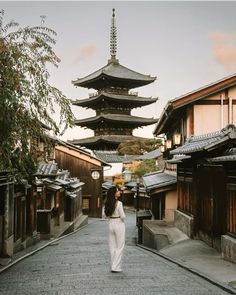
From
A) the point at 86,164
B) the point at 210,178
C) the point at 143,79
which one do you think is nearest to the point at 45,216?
the point at 210,178

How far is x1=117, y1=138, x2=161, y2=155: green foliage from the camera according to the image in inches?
2339

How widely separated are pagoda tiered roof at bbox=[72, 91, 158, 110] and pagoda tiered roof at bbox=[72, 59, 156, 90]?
70.1 inches

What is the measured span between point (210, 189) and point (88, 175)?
98.5 feet

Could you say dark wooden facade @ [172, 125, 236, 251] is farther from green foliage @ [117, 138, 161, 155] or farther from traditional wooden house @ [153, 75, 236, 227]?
green foliage @ [117, 138, 161, 155]

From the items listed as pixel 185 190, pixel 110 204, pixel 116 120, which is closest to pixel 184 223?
pixel 185 190

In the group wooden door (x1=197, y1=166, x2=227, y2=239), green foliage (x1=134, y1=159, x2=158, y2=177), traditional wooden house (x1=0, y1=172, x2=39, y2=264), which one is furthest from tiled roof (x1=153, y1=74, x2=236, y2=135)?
green foliage (x1=134, y1=159, x2=158, y2=177)

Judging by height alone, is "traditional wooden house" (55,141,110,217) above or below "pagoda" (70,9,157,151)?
below

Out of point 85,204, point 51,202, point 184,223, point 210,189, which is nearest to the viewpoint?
point 210,189

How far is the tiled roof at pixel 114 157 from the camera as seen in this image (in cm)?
5897

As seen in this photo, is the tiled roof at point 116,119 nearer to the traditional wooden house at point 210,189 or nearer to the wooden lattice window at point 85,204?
the wooden lattice window at point 85,204

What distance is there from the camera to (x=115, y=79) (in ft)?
196

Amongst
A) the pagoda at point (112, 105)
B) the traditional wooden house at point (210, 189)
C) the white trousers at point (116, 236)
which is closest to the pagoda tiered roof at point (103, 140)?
the pagoda at point (112, 105)

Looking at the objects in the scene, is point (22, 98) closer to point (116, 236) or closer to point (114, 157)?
point (116, 236)

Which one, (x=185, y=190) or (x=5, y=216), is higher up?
(x=185, y=190)
